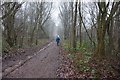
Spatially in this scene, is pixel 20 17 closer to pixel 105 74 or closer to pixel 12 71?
pixel 12 71

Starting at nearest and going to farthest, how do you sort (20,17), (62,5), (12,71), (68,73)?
(68,73)
(12,71)
(20,17)
(62,5)

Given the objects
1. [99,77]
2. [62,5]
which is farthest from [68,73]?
[62,5]

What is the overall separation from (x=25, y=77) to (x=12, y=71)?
199 cm

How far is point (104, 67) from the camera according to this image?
12898 mm

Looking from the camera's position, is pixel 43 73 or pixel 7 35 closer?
pixel 43 73

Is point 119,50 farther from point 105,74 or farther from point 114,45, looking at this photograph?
point 105,74

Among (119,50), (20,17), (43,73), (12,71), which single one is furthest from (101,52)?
(20,17)

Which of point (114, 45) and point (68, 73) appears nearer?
point (68, 73)

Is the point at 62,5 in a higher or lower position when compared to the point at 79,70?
higher

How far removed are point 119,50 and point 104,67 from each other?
3370 mm

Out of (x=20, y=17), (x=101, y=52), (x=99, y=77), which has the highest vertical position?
(x=20, y=17)

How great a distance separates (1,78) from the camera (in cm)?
1123

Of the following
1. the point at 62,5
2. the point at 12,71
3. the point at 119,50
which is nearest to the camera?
the point at 12,71

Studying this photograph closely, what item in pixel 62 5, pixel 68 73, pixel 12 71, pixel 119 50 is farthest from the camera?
pixel 62 5
